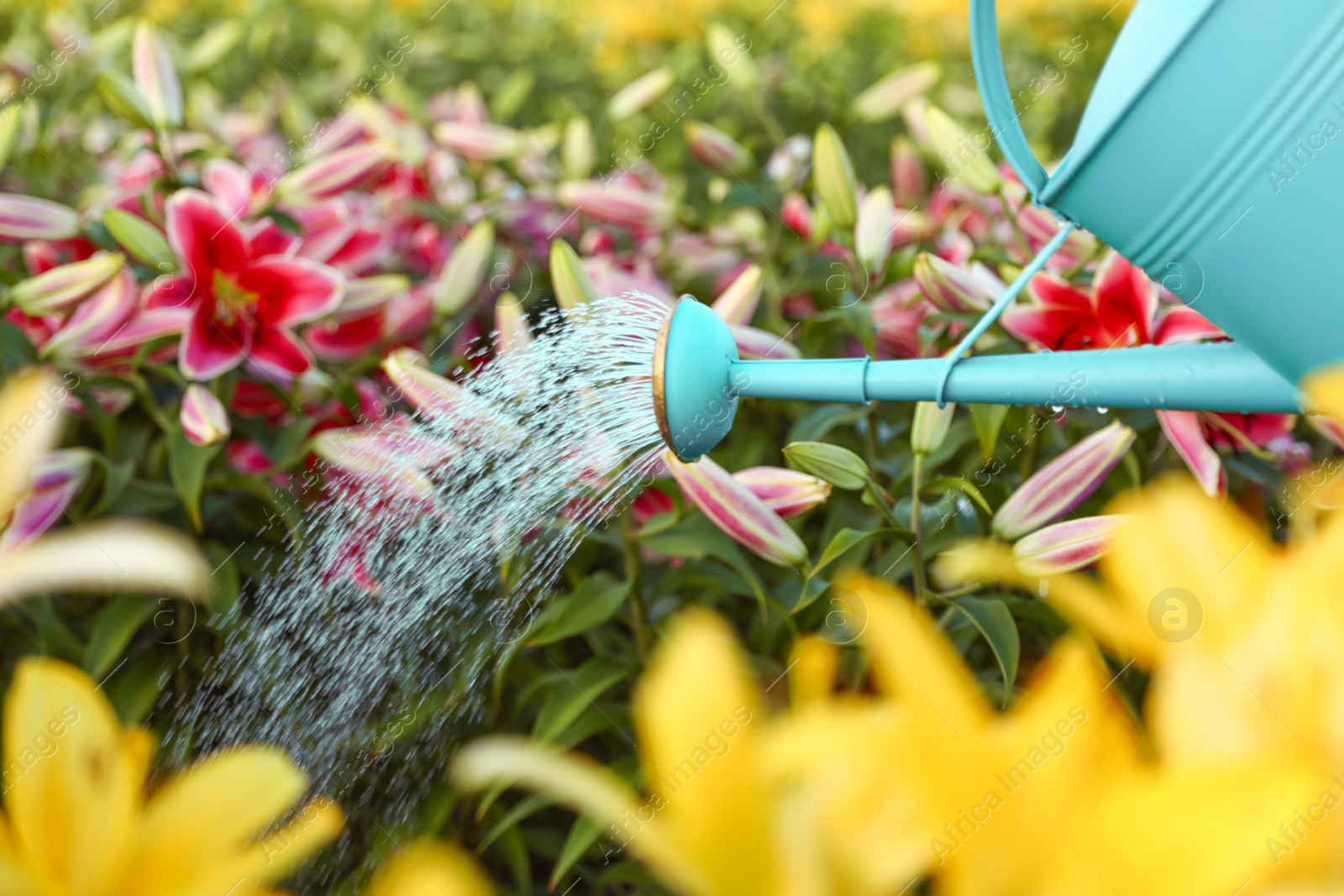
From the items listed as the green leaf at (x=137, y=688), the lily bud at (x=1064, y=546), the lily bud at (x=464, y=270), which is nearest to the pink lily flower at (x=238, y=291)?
the lily bud at (x=464, y=270)

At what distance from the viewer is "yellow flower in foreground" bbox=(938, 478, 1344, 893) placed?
178 millimetres

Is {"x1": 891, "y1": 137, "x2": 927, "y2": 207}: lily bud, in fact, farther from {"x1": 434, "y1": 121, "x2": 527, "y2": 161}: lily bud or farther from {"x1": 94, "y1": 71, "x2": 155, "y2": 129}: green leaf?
{"x1": 94, "y1": 71, "x2": 155, "y2": 129}: green leaf

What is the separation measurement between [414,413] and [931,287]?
0.39m

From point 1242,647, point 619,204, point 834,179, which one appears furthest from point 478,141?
point 1242,647

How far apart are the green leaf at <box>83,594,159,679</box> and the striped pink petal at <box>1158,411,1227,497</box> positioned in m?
0.70

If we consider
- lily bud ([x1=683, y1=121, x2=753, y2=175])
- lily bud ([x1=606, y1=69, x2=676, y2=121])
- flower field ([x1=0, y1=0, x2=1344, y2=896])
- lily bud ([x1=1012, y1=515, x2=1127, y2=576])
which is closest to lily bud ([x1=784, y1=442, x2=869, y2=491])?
flower field ([x1=0, y1=0, x2=1344, y2=896])

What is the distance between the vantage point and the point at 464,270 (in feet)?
2.98

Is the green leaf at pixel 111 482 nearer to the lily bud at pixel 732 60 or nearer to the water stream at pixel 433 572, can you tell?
the water stream at pixel 433 572

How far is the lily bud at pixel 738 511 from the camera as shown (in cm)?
64

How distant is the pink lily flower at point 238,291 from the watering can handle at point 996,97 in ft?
1.69

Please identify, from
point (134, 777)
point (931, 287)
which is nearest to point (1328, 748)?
point (134, 777)

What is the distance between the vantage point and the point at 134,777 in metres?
0.22

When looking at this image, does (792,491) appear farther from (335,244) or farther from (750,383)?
(335,244)

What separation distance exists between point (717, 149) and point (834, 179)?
24cm
